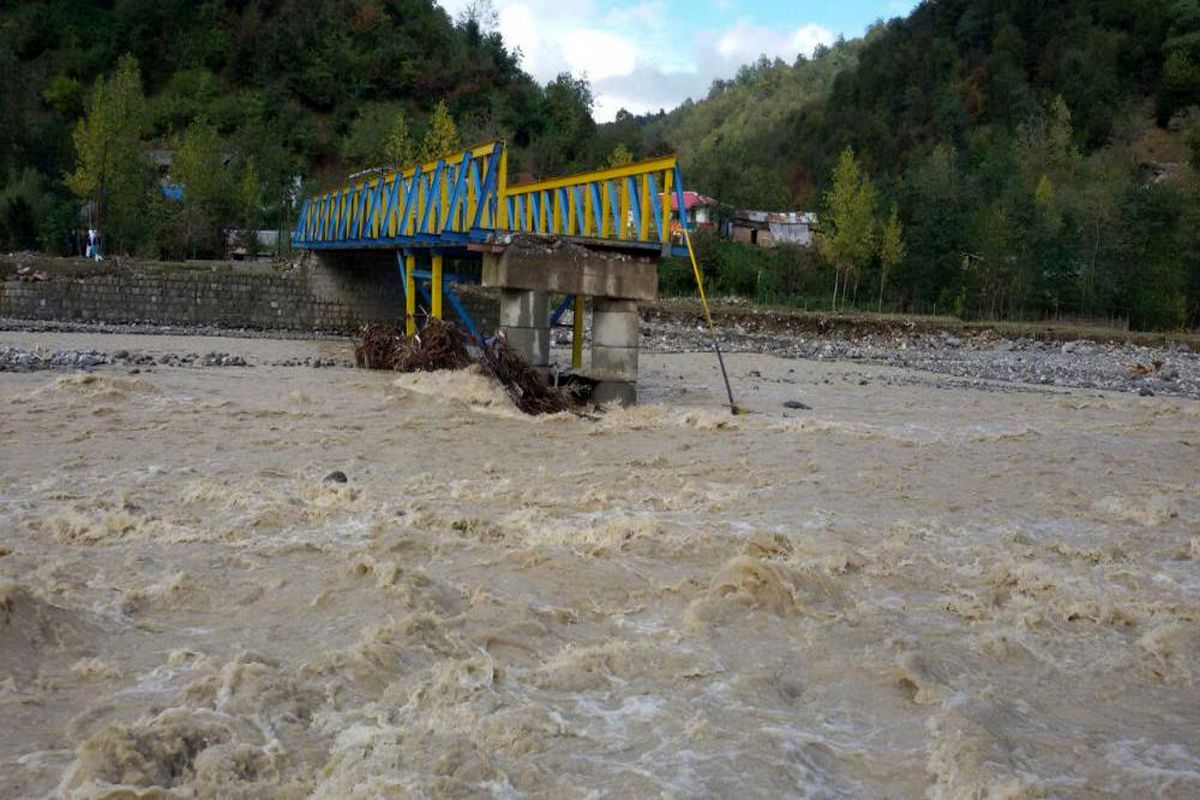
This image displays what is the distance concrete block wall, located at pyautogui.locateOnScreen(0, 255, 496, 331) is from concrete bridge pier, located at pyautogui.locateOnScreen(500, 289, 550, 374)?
55.1 ft

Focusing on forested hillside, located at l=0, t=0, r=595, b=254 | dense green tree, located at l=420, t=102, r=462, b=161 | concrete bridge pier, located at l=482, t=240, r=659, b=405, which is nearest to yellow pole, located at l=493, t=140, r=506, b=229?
concrete bridge pier, located at l=482, t=240, r=659, b=405

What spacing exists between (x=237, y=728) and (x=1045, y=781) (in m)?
3.75

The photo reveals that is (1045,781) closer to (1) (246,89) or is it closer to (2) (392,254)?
(2) (392,254)

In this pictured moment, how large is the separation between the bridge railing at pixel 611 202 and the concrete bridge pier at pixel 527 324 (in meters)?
1.30

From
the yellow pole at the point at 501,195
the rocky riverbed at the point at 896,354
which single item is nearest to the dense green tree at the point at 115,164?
the rocky riverbed at the point at 896,354

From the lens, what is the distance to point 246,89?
264 feet

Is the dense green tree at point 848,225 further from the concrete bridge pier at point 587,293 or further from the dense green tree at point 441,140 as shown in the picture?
the concrete bridge pier at point 587,293

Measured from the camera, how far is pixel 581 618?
661cm

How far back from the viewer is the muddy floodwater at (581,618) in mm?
4695

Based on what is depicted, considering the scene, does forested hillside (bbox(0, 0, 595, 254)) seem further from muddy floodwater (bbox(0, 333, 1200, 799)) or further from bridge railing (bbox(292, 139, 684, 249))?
muddy floodwater (bbox(0, 333, 1200, 799))

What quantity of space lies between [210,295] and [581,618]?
30.0 meters

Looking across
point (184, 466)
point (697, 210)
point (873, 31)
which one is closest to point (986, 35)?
point (697, 210)

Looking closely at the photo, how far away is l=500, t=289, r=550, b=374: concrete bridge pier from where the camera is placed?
16.4 metres

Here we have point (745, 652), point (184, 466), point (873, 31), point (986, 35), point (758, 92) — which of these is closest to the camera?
point (745, 652)
